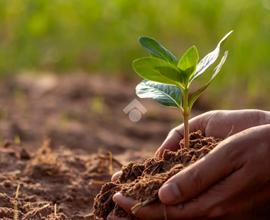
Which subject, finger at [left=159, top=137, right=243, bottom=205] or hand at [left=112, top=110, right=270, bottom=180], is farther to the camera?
hand at [left=112, top=110, right=270, bottom=180]

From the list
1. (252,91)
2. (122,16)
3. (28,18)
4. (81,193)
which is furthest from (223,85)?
(81,193)

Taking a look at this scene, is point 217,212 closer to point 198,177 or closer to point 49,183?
point 198,177

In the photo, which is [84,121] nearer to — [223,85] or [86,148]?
[86,148]

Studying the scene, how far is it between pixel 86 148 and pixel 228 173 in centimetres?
269

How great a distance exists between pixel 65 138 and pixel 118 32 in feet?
9.98

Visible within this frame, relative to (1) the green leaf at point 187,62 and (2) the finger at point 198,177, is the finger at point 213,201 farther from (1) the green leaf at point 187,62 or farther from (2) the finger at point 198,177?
(1) the green leaf at point 187,62

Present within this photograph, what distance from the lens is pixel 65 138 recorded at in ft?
16.5

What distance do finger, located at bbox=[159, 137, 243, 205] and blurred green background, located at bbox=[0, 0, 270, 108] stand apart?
16.4 ft

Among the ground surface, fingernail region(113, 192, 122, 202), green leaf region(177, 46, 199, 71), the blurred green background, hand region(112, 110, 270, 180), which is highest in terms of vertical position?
the blurred green background

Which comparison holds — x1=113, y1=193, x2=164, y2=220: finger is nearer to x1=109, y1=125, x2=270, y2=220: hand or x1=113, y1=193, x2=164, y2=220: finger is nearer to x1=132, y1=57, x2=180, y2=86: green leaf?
x1=109, y1=125, x2=270, y2=220: hand

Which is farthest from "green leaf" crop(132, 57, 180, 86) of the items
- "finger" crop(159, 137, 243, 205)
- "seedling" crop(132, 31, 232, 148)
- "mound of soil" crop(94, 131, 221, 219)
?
"finger" crop(159, 137, 243, 205)

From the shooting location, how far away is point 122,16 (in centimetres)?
805

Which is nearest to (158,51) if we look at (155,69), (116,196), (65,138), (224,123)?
(155,69)

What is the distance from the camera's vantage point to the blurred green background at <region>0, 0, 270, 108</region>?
7324mm
